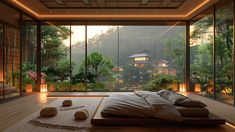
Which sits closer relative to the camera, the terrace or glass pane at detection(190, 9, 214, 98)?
glass pane at detection(190, 9, 214, 98)

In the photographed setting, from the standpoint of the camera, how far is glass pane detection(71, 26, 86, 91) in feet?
31.3

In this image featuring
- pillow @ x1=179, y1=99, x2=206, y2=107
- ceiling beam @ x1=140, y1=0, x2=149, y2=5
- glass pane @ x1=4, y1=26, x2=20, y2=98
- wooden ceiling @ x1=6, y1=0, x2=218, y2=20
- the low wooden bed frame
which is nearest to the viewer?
the low wooden bed frame

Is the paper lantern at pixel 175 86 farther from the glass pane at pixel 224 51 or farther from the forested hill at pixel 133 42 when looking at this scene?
the glass pane at pixel 224 51

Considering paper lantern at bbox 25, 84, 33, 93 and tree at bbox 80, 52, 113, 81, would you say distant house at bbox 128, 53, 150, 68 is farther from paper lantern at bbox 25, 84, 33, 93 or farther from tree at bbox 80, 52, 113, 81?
paper lantern at bbox 25, 84, 33, 93

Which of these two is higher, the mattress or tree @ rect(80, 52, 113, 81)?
tree @ rect(80, 52, 113, 81)

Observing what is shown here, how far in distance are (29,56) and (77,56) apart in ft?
5.58

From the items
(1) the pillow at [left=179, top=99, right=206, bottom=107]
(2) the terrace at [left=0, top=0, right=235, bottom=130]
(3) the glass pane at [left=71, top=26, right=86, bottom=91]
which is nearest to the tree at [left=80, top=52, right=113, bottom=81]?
(2) the terrace at [left=0, top=0, right=235, bottom=130]

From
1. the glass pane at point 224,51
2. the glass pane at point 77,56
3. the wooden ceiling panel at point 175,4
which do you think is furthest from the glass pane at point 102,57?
the glass pane at point 224,51

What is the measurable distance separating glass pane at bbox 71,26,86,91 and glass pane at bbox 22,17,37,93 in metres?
1.35

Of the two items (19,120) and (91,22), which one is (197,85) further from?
(19,120)

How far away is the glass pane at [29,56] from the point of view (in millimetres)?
8469

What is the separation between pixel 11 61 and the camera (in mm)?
7180

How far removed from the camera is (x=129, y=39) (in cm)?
977

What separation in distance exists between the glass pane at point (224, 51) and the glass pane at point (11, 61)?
566 cm
